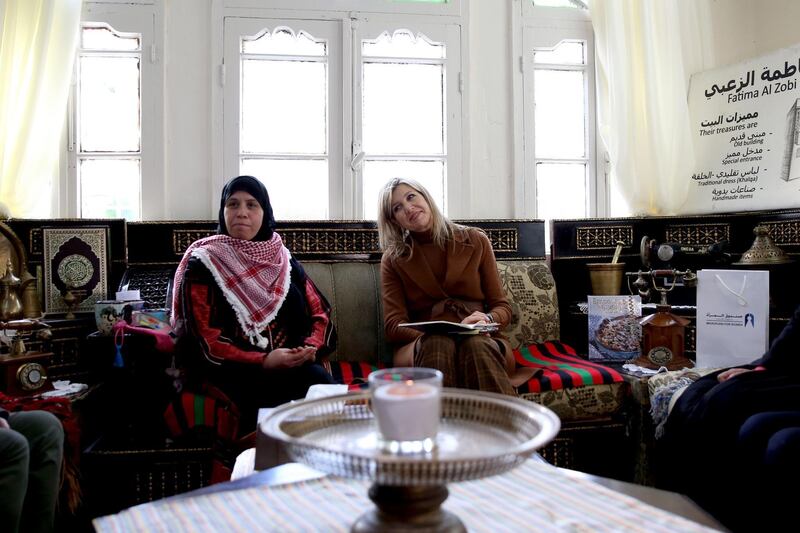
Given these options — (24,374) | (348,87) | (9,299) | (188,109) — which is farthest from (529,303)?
(9,299)

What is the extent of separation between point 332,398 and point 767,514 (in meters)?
1.20

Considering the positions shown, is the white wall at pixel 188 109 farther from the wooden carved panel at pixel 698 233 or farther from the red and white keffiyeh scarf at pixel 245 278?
the wooden carved panel at pixel 698 233

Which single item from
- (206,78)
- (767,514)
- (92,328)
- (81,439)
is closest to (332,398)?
(767,514)

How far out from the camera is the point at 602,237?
120 inches

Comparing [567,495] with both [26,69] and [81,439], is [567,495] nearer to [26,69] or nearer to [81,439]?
[81,439]

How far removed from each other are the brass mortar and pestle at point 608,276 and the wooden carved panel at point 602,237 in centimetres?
13

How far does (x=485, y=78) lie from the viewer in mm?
3223

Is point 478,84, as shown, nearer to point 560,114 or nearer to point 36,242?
point 560,114

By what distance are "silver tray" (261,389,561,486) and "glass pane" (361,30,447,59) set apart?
2451mm

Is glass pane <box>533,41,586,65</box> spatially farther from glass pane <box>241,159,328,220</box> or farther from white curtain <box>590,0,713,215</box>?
glass pane <box>241,159,328,220</box>

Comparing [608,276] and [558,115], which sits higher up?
[558,115]

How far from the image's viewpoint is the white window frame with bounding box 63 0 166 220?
292 cm

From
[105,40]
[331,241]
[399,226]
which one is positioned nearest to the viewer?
[399,226]

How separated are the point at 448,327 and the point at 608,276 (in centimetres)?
124
